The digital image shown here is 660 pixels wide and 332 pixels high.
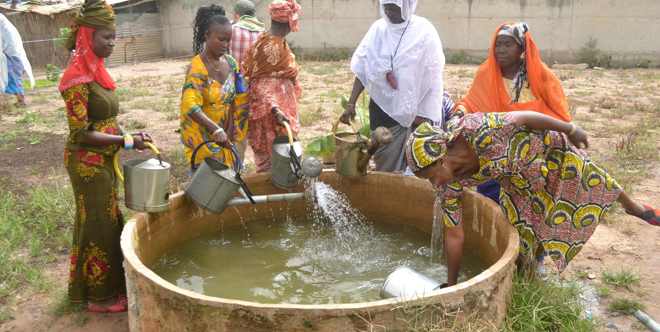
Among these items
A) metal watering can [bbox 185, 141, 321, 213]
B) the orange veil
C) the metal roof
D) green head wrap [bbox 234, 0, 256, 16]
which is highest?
the metal roof

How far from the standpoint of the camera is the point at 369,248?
3.89 m

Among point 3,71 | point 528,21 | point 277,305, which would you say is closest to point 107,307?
point 277,305

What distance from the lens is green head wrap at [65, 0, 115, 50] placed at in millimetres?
2877

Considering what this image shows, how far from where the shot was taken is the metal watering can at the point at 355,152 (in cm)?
381

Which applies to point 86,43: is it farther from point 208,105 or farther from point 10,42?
point 10,42

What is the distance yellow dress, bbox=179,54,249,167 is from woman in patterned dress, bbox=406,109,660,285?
4.67 ft

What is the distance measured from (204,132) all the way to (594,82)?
9486 mm

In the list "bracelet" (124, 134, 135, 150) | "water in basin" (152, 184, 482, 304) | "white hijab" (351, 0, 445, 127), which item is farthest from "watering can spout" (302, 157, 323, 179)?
"bracelet" (124, 134, 135, 150)

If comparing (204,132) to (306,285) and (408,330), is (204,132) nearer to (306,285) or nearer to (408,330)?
(306,285)

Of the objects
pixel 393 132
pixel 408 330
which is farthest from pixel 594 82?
pixel 408 330

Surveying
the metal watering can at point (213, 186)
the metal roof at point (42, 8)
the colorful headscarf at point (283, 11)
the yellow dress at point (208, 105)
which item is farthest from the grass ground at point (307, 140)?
the metal roof at point (42, 8)

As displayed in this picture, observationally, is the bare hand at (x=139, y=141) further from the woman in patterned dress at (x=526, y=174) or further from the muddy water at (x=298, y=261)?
the woman in patterned dress at (x=526, y=174)

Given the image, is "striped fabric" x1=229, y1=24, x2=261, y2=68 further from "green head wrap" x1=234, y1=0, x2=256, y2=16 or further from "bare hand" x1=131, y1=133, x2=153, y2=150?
"bare hand" x1=131, y1=133, x2=153, y2=150

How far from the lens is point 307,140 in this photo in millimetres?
6816
